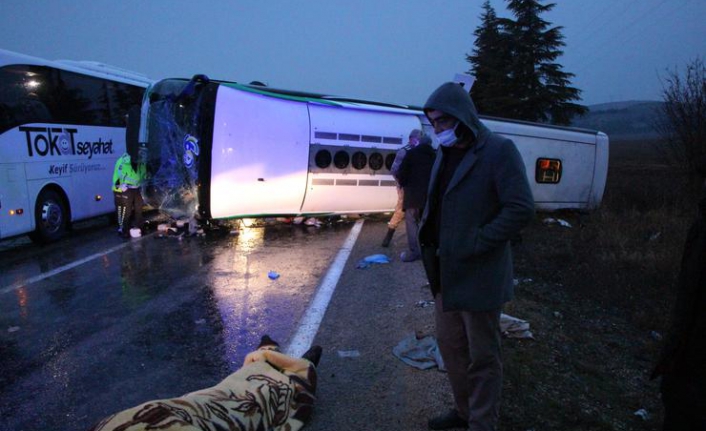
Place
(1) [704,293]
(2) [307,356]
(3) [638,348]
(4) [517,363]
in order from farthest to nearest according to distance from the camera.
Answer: (3) [638,348] → (4) [517,363] → (2) [307,356] → (1) [704,293]

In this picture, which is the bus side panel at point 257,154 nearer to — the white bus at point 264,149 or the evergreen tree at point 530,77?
the white bus at point 264,149

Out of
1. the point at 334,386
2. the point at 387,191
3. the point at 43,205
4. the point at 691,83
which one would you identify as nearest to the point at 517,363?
the point at 334,386

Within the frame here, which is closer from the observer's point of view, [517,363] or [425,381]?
[425,381]

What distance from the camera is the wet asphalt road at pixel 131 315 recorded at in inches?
140

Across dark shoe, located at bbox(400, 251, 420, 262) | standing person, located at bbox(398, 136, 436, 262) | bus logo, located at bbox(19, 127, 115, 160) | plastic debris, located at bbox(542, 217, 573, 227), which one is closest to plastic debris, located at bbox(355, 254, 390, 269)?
dark shoe, located at bbox(400, 251, 420, 262)

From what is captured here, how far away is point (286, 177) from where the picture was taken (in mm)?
8594

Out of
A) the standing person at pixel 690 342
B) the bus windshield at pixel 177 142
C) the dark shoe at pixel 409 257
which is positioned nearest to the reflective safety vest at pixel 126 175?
the bus windshield at pixel 177 142

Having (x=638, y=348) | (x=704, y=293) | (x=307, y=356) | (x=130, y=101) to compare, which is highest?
(x=130, y=101)

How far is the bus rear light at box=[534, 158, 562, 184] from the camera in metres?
11.4

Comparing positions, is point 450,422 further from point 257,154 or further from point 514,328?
point 257,154

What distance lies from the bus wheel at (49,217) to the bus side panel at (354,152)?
457cm

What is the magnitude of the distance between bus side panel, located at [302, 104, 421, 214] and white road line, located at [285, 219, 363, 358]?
1.59 meters

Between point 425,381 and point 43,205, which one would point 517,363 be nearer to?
→ point 425,381

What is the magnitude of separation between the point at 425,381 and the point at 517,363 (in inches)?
34.5
